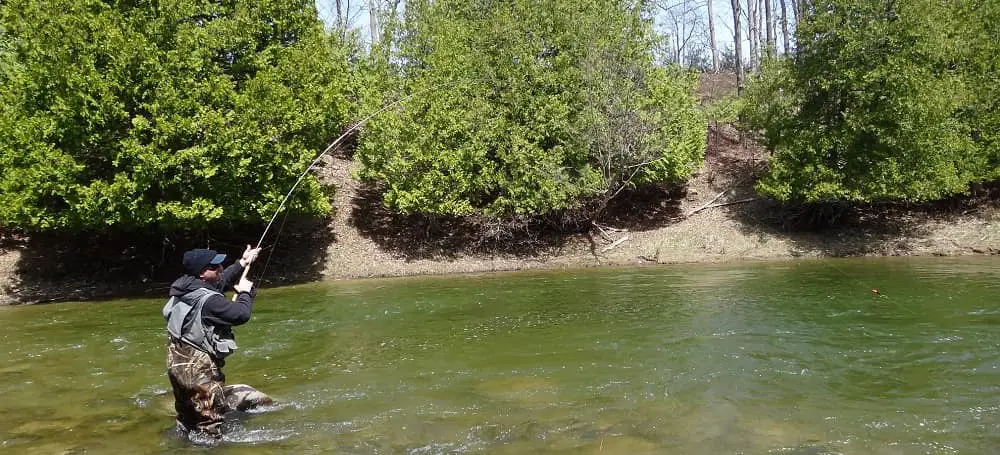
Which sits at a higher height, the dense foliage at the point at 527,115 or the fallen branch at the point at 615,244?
the dense foliage at the point at 527,115

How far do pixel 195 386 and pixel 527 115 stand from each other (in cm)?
1839

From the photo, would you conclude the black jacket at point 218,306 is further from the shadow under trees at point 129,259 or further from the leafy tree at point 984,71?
the leafy tree at point 984,71

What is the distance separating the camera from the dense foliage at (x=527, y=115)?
75.8ft

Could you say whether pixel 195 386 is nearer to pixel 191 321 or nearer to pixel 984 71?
pixel 191 321

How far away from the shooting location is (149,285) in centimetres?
2067

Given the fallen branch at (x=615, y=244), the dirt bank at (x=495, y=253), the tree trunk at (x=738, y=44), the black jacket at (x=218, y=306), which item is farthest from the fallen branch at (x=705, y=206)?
the black jacket at (x=218, y=306)

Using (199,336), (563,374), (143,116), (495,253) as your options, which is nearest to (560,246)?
(495,253)

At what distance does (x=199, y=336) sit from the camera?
7.04 meters

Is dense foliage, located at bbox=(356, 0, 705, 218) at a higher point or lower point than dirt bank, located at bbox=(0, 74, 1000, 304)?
higher

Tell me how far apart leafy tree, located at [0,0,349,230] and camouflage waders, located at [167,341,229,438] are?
1165 centimetres

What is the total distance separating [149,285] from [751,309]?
53.2 feet

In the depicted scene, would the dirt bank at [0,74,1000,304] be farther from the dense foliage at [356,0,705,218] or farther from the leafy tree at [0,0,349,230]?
the leafy tree at [0,0,349,230]

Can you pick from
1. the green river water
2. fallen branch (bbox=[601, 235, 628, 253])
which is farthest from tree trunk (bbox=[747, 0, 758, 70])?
the green river water

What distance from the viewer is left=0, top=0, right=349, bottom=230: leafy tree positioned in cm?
1709
